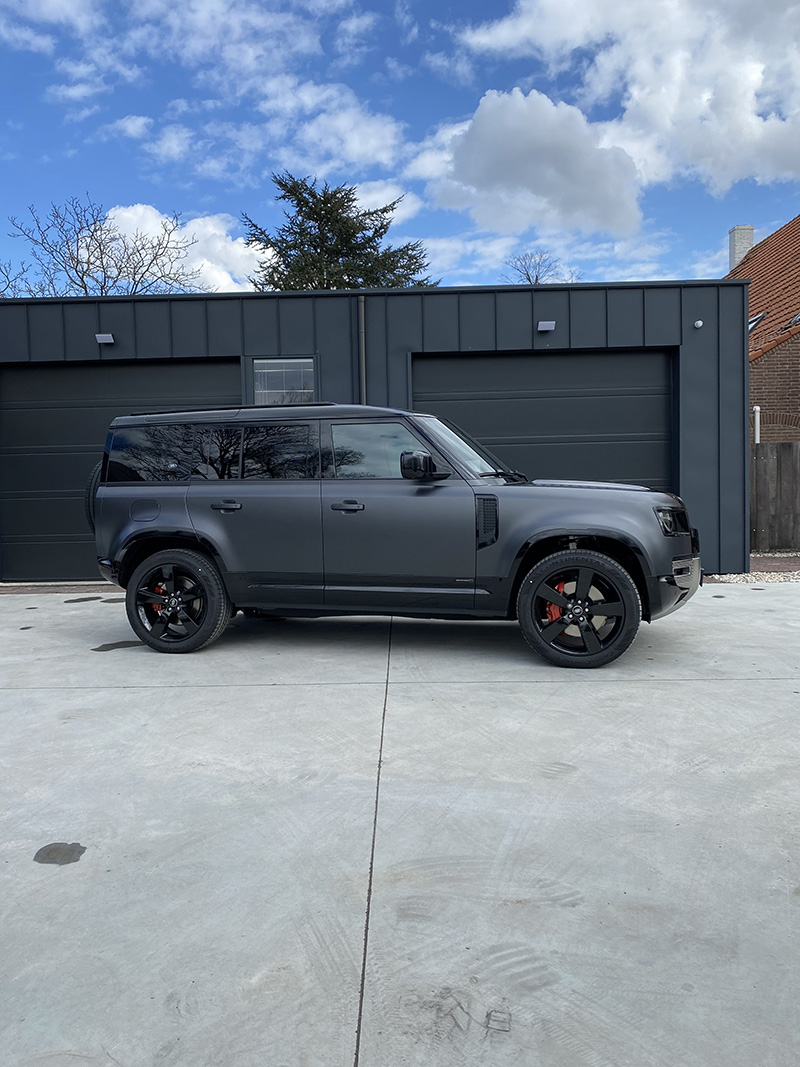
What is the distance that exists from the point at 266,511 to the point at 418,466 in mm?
1260

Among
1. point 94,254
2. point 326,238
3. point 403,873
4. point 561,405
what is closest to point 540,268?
point 326,238

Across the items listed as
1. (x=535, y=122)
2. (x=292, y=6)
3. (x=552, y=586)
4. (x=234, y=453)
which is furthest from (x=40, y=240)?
(x=552, y=586)

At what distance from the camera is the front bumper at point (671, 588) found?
17.3ft

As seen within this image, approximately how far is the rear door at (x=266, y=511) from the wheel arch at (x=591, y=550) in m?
1.48

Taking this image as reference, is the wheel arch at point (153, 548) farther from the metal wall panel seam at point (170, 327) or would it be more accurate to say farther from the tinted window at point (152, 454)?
the metal wall panel seam at point (170, 327)

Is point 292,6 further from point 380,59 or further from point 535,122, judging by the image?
point 535,122

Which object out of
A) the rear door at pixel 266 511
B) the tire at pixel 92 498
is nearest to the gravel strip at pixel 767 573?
the rear door at pixel 266 511

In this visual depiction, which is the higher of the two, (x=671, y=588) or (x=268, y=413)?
(x=268, y=413)

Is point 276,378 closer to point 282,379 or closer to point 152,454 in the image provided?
point 282,379

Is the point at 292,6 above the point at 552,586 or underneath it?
above

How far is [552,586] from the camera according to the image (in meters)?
5.41

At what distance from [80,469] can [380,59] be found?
910 cm

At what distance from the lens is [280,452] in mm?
6004

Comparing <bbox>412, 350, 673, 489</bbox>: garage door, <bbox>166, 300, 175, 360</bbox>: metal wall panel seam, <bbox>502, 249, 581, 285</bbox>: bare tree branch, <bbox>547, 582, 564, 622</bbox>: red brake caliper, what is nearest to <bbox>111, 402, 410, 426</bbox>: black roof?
<bbox>547, 582, 564, 622</bbox>: red brake caliper
